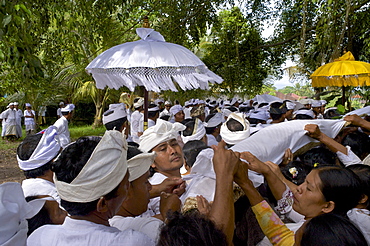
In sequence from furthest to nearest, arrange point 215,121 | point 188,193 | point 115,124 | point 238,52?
1. point 238,52
2. point 215,121
3. point 115,124
4. point 188,193

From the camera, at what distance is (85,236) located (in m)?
1.54

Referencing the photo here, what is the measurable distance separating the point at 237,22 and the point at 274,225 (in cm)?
962

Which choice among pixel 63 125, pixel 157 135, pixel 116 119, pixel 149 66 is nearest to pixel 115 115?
pixel 116 119

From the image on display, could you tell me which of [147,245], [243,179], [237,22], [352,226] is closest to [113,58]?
[243,179]

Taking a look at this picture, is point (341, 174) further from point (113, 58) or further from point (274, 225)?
point (113, 58)

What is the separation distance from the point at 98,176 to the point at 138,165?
1.57 feet

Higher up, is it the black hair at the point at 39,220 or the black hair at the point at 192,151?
the black hair at the point at 192,151

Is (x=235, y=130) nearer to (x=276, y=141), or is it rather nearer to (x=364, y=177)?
(x=276, y=141)

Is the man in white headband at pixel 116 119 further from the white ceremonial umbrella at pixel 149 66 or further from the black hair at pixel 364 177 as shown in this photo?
the black hair at pixel 364 177

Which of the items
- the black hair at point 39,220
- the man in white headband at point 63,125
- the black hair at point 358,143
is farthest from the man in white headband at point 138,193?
the man in white headband at point 63,125

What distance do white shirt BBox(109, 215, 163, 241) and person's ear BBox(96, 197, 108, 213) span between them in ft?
0.78

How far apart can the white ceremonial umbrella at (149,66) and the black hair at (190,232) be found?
2922 mm

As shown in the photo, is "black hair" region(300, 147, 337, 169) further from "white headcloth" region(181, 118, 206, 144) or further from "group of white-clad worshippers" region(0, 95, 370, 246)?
"white headcloth" region(181, 118, 206, 144)

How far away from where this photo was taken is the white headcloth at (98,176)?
157 centimetres
